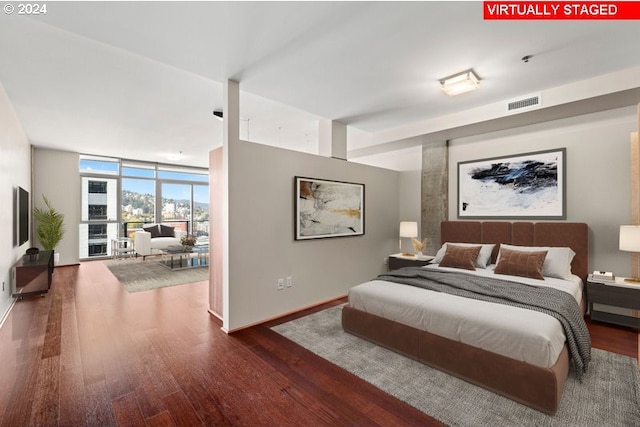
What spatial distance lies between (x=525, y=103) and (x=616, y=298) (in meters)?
2.37

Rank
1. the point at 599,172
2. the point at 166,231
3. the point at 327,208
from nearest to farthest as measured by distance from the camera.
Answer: the point at 599,172, the point at 327,208, the point at 166,231

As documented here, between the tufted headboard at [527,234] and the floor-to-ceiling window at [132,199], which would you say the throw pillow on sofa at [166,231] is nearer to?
the floor-to-ceiling window at [132,199]

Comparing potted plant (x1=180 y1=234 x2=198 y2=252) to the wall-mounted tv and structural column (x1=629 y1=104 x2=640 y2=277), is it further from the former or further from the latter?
structural column (x1=629 y1=104 x2=640 y2=277)

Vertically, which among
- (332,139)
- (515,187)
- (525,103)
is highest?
(525,103)

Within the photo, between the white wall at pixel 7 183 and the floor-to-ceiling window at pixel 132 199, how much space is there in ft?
9.09

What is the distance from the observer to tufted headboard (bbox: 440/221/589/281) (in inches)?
135

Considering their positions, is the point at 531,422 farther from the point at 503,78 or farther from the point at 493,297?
the point at 503,78

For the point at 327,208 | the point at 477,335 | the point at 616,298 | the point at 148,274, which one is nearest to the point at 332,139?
the point at 327,208

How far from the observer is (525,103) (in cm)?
342

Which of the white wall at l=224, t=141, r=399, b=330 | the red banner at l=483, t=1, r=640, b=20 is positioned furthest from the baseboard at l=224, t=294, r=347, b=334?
the red banner at l=483, t=1, r=640, b=20

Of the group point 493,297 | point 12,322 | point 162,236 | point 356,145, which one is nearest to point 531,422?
point 493,297

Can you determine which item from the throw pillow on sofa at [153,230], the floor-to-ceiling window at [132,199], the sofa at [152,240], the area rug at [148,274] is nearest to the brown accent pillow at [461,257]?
the area rug at [148,274]

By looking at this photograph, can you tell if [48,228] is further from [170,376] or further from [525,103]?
[525,103]

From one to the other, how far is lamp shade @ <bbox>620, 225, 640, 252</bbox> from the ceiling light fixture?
2167mm
